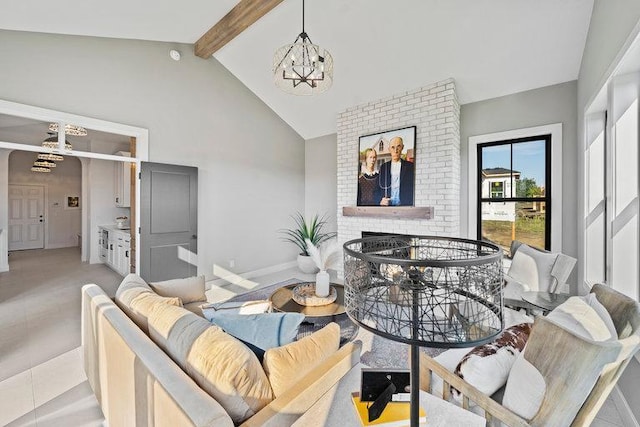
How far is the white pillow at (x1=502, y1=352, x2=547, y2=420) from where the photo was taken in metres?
1.03

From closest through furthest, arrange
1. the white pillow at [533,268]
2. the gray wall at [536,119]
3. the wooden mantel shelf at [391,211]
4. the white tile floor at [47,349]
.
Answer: the white tile floor at [47,349] < the white pillow at [533,268] < the gray wall at [536,119] < the wooden mantel shelf at [391,211]

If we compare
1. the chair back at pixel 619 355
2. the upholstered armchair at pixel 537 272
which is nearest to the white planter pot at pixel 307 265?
the upholstered armchair at pixel 537 272

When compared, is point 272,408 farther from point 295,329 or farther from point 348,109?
point 348,109

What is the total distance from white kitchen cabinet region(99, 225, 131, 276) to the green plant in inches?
108

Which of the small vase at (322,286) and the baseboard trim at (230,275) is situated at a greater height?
the small vase at (322,286)

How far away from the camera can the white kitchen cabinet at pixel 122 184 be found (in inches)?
218

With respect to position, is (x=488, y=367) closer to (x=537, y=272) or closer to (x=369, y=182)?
(x=537, y=272)

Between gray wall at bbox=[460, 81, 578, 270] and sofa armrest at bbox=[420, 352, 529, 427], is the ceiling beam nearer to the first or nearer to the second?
gray wall at bbox=[460, 81, 578, 270]

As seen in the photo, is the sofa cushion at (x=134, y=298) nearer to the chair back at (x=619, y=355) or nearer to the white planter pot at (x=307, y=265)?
the chair back at (x=619, y=355)

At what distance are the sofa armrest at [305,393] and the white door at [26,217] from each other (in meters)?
10.0

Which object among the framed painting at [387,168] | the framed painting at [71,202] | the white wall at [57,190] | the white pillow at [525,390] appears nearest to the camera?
the white pillow at [525,390]

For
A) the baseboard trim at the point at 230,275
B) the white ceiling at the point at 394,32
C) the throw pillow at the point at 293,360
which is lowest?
the baseboard trim at the point at 230,275

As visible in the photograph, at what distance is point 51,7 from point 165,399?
3590 millimetres

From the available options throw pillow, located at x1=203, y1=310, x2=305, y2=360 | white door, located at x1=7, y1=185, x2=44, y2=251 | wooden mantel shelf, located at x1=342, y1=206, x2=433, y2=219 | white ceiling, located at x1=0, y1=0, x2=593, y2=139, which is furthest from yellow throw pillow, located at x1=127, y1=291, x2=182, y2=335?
white door, located at x1=7, y1=185, x2=44, y2=251
